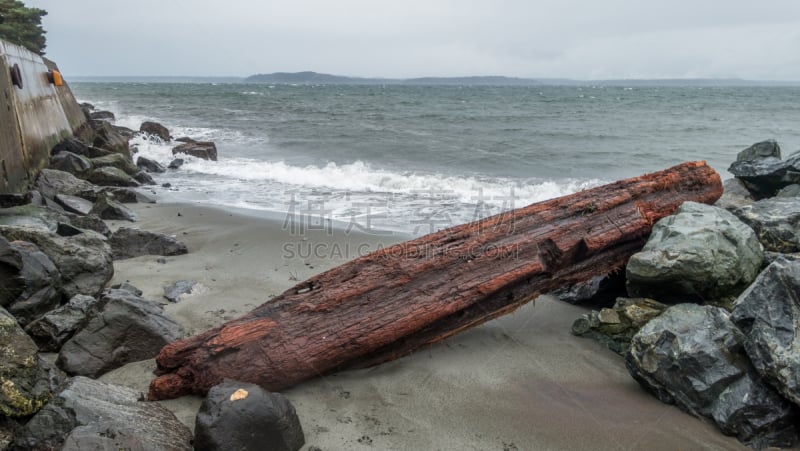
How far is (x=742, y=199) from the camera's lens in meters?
7.21

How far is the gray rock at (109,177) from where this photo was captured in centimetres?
1082

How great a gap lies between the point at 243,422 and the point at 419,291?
1.68m

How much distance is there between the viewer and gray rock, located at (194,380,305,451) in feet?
9.98

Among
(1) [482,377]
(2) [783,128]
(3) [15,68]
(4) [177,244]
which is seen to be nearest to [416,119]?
(2) [783,128]

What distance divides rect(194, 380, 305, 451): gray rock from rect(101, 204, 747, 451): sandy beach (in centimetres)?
26

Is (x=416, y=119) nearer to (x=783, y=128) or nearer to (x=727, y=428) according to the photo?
(x=783, y=128)

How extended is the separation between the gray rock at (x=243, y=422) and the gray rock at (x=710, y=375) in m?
2.59

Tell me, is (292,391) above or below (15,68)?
below

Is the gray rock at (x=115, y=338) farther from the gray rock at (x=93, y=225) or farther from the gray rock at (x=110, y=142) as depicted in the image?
the gray rock at (x=110, y=142)

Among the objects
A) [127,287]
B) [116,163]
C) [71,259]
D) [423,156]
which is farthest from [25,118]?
[423,156]

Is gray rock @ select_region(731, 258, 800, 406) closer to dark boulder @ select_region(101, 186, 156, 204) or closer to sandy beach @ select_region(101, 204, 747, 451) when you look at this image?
sandy beach @ select_region(101, 204, 747, 451)

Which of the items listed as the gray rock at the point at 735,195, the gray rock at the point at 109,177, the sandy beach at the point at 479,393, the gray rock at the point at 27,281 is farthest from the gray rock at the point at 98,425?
the gray rock at the point at 109,177

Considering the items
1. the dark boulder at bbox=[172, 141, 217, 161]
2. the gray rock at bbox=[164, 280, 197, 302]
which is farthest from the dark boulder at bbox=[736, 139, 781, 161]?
the dark boulder at bbox=[172, 141, 217, 161]

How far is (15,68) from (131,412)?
874 centimetres
